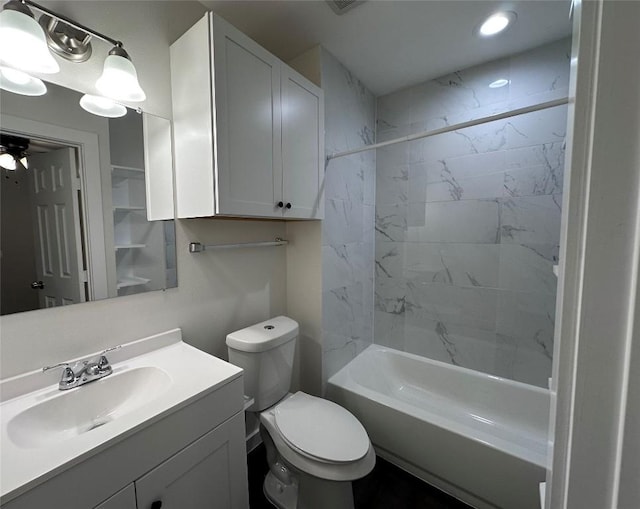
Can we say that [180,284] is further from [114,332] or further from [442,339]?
[442,339]

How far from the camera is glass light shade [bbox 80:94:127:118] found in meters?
1.04

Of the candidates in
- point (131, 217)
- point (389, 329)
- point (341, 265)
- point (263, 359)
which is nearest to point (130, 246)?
point (131, 217)

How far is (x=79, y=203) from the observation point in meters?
1.03

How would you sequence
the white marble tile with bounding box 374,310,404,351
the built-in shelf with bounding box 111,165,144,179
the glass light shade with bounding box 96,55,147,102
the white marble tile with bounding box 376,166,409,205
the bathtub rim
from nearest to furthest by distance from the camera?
1. the glass light shade with bounding box 96,55,147,102
2. the built-in shelf with bounding box 111,165,144,179
3. the bathtub rim
4. the white marble tile with bounding box 376,166,409,205
5. the white marble tile with bounding box 374,310,404,351

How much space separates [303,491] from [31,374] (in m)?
1.20

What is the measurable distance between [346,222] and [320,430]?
1.27 meters

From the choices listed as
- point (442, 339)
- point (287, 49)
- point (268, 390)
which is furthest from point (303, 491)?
point (287, 49)

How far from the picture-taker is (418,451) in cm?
151

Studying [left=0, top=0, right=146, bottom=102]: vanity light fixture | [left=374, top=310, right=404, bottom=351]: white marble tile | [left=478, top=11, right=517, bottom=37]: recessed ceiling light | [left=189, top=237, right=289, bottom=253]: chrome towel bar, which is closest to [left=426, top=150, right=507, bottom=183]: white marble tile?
[left=478, top=11, right=517, bottom=37]: recessed ceiling light

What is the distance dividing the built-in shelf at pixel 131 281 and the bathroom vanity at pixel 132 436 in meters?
0.25

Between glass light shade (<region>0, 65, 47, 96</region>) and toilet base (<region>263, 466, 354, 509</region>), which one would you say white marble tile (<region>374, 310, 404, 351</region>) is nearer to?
toilet base (<region>263, 466, 354, 509</region>)

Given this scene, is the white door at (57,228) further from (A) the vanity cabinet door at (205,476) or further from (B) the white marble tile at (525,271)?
(B) the white marble tile at (525,271)

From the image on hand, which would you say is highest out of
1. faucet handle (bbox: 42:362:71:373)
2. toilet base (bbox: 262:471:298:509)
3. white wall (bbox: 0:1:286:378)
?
white wall (bbox: 0:1:286:378)

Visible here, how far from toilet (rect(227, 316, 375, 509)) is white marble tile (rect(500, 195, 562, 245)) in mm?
1519
